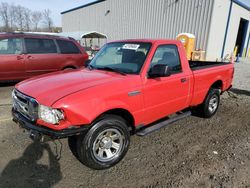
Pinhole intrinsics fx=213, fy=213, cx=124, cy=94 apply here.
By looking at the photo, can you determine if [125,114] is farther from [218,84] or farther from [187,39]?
[187,39]

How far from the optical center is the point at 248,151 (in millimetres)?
3801

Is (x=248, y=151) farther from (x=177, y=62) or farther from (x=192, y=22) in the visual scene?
(x=192, y=22)

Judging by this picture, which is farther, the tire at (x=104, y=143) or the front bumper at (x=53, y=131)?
the tire at (x=104, y=143)

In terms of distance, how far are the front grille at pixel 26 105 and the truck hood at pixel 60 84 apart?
0.06 meters

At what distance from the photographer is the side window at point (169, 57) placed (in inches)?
149

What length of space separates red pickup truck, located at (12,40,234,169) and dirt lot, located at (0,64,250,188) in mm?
298

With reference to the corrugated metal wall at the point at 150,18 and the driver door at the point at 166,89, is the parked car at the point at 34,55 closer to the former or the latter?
the driver door at the point at 166,89

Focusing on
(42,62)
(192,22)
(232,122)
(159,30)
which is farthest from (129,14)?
(232,122)

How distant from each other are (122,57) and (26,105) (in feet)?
6.09

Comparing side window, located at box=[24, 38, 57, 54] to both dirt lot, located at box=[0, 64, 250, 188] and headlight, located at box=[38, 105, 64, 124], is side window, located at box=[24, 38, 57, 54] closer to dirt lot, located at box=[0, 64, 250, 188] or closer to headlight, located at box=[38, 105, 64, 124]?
dirt lot, located at box=[0, 64, 250, 188]

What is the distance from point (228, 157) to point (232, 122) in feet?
5.80

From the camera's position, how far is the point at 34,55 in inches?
293

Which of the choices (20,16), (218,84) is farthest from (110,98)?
(20,16)

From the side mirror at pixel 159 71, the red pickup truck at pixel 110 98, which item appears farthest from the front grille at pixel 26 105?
the side mirror at pixel 159 71
